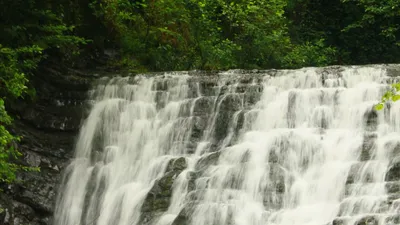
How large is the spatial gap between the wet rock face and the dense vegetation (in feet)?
1.69

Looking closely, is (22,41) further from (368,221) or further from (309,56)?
(309,56)

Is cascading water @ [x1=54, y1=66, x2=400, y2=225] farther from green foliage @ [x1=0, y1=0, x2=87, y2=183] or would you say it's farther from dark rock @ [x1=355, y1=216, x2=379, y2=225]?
green foliage @ [x1=0, y1=0, x2=87, y2=183]

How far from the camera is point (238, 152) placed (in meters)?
10.1

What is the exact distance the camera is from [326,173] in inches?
362

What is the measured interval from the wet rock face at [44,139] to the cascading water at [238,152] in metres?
0.28

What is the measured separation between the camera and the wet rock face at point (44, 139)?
10.1 metres

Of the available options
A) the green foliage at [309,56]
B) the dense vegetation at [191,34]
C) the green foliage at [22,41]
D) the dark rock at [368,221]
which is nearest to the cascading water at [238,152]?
the dark rock at [368,221]

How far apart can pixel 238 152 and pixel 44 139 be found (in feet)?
14.2

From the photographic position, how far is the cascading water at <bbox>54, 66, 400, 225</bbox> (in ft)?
28.8

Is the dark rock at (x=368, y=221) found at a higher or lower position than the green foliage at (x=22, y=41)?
lower

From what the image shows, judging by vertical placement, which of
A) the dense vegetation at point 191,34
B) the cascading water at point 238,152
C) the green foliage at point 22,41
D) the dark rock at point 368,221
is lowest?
the dark rock at point 368,221

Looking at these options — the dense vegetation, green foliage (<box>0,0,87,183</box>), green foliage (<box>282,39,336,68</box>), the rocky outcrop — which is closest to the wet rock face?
the rocky outcrop

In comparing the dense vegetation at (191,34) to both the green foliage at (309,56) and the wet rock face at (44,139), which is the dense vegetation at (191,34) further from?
the wet rock face at (44,139)

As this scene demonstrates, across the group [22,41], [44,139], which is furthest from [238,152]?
[22,41]
